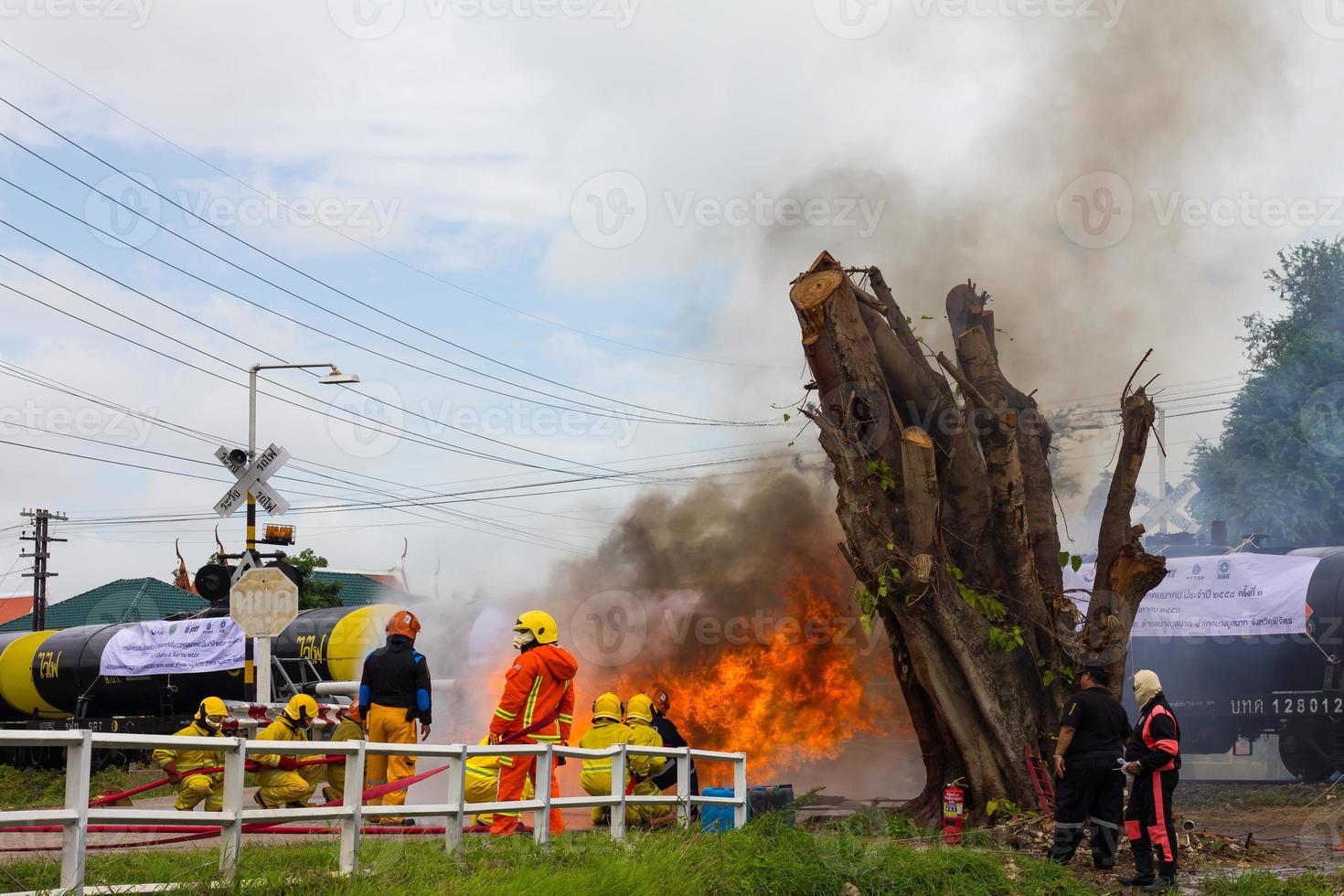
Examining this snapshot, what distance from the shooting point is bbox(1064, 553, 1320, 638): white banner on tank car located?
64.0 ft

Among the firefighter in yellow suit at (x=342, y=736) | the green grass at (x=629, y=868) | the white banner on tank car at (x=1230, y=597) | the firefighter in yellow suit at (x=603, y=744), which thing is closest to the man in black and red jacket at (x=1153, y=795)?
the green grass at (x=629, y=868)

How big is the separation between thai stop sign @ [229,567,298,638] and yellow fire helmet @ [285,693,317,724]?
5671 mm

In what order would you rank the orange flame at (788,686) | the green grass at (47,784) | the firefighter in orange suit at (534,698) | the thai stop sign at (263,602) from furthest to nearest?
the green grass at (47,784) → the orange flame at (788,686) → the thai stop sign at (263,602) → the firefighter in orange suit at (534,698)

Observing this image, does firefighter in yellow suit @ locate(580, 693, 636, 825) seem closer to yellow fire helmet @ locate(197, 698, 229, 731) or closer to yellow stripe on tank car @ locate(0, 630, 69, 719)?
yellow fire helmet @ locate(197, 698, 229, 731)

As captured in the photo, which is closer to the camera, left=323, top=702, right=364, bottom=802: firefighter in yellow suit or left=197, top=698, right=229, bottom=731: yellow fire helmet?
left=197, top=698, right=229, bottom=731: yellow fire helmet

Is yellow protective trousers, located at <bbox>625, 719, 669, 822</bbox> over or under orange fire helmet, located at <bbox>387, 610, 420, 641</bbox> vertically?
under

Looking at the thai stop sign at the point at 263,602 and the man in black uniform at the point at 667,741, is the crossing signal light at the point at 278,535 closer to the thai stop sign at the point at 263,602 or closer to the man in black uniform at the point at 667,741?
the thai stop sign at the point at 263,602

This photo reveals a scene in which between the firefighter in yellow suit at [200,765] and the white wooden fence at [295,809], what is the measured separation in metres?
3.30

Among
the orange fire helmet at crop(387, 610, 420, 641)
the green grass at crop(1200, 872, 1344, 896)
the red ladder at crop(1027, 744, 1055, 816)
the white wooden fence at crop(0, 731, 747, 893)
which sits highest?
the orange fire helmet at crop(387, 610, 420, 641)

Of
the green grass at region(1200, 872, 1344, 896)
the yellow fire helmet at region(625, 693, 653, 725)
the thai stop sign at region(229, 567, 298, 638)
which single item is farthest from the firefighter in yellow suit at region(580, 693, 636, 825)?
the thai stop sign at region(229, 567, 298, 638)

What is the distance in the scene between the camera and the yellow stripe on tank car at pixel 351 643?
21.7 meters

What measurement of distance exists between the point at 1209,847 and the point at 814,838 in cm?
379

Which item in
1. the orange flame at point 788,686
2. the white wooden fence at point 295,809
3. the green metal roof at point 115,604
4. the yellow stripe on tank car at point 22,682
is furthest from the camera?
the green metal roof at point 115,604

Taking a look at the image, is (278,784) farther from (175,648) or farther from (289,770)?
(175,648)
